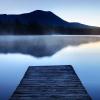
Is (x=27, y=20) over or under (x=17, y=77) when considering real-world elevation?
under

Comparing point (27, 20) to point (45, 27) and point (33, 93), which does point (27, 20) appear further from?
point (33, 93)

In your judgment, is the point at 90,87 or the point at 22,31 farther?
the point at 22,31

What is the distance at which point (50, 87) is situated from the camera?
8383 mm

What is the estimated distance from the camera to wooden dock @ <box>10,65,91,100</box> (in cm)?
739

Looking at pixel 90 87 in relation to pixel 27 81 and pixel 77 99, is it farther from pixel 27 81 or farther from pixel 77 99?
pixel 77 99

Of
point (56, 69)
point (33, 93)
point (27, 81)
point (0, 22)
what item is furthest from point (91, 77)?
point (0, 22)

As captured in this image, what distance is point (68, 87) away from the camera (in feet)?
27.3

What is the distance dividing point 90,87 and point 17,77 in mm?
3371

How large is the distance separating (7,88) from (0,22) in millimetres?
95889

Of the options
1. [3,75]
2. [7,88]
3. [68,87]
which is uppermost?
[68,87]

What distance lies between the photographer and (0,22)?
104 meters

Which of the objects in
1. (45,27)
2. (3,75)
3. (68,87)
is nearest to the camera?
(68,87)

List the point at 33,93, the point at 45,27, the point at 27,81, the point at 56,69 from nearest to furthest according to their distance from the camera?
the point at 33,93 < the point at 27,81 < the point at 56,69 < the point at 45,27

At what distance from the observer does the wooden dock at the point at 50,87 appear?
7391mm
